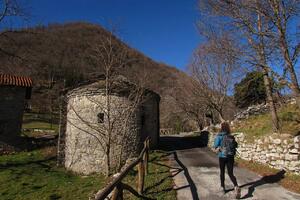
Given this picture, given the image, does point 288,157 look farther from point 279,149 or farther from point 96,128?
point 96,128

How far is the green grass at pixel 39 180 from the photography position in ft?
29.9

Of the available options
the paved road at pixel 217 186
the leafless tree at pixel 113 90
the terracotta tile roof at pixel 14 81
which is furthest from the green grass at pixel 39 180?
the terracotta tile roof at pixel 14 81

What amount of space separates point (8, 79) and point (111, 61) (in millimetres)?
14459

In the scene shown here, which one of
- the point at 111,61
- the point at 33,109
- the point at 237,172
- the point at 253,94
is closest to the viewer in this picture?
the point at 237,172

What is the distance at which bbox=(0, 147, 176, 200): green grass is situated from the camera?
7.11 meters

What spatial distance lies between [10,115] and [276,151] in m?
18.9

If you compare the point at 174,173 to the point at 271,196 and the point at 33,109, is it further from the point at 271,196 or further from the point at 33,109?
the point at 33,109

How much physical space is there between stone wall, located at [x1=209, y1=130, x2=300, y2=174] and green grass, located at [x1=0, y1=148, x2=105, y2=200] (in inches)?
259

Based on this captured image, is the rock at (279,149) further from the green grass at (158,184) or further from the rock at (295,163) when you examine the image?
the green grass at (158,184)

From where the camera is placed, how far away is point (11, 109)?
18469 millimetres

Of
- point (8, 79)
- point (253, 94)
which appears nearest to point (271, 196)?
point (253, 94)

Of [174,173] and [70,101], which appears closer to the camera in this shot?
[174,173]

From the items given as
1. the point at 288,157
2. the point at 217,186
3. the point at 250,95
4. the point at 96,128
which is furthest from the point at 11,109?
the point at 250,95

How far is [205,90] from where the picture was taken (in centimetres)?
1850
